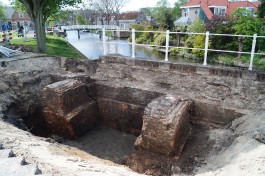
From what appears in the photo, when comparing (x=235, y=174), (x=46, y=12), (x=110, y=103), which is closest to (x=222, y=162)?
(x=235, y=174)

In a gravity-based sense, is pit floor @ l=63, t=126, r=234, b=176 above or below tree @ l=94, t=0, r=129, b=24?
→ below

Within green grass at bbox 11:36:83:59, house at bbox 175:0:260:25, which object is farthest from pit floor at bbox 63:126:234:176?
house at bbox 175:0:260:25

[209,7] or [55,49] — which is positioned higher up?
[209,7]

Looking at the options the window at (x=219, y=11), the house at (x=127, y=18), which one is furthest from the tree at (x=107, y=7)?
the window at (x=219, y=11)

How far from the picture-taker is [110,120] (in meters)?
8.69

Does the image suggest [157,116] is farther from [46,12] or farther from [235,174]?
[46,12]

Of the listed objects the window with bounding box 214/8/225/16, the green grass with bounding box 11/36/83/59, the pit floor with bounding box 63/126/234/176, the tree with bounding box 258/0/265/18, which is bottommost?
the pit floor with bounding box 63/126/234/176

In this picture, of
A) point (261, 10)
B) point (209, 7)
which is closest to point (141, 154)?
point (261, 10)

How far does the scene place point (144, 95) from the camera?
7.82m

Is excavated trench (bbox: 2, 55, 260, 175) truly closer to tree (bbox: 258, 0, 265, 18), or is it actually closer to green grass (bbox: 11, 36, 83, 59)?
green grass (bbox: 11, 36, 83, 59)

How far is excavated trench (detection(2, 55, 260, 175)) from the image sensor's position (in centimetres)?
593

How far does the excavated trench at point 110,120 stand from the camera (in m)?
5.93

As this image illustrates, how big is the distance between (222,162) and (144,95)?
11.7ft

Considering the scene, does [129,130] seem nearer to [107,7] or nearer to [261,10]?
[261,10]
